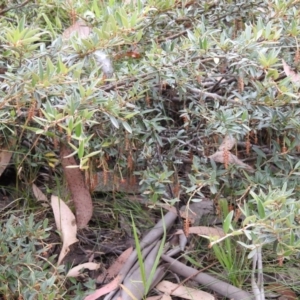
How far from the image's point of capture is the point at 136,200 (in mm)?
1794

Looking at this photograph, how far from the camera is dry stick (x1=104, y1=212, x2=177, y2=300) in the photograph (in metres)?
1.59

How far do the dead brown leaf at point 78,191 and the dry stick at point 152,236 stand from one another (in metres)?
0.19

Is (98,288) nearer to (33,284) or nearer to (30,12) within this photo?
(33,284)

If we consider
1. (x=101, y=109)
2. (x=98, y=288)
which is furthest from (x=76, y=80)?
(x=98, y=288)

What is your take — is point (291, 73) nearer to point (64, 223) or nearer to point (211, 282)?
point (211, 282)

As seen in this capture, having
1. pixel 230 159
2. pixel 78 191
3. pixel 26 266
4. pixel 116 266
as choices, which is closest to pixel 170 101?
pixel 230 159

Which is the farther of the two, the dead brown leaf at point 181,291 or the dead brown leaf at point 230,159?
the dead brown leaf at point 181,291

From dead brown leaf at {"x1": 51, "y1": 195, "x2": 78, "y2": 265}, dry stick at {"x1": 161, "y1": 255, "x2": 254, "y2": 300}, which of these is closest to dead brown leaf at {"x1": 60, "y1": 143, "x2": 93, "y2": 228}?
dead brown leaf at {"x1": 51, "y1": 195, "x2": 78, "y2": 265}

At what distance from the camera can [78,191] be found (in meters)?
1.65

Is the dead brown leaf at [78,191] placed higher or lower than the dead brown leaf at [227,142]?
lower

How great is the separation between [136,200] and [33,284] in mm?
515

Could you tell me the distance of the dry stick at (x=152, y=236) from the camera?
5.23 ft

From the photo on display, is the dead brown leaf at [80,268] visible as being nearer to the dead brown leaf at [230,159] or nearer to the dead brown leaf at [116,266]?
the dead brown leaf at [116,266]

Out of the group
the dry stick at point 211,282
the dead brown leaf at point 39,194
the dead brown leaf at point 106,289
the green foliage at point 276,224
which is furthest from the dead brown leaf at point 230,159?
the dead brown leaf at point 39,194
